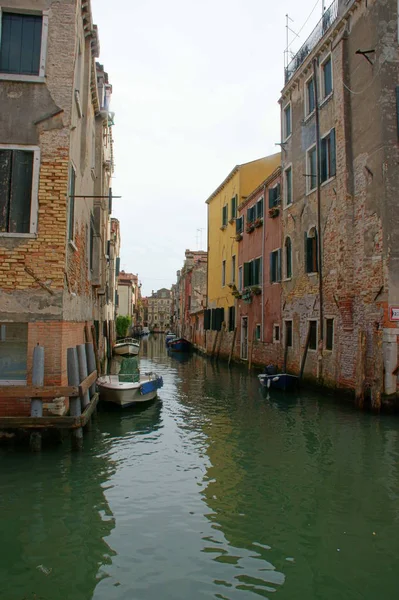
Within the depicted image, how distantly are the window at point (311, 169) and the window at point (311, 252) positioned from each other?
4.50ft

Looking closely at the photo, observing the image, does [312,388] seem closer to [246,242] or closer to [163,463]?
[163,463]

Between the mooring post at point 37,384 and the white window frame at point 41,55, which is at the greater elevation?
the white window frame at point 41,55

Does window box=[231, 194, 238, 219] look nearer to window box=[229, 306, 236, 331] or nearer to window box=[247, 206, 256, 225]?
window box=[247, 206, 256, 225]

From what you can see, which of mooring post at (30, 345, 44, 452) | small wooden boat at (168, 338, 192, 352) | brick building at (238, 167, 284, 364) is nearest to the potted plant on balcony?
brick building at (238, 167, 284, 364)

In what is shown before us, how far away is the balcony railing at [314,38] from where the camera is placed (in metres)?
14.3

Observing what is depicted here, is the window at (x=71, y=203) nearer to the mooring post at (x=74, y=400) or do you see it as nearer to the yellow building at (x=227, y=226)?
the mooring post at (x=74, y=400)

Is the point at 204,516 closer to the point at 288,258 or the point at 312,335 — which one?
the point at 312,335

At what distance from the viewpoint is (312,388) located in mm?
14477

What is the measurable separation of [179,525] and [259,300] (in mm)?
16365

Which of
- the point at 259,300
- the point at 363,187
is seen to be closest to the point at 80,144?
the point at 363,187

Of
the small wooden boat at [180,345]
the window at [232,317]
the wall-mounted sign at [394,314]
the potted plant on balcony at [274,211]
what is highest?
the potted plant on balcony at [274,211]

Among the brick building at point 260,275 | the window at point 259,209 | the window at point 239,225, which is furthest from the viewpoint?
the window at point 239,225

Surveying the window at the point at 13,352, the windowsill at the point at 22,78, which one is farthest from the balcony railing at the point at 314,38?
the window at the point at 13,352

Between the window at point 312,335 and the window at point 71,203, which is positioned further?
the window at point 312,335
